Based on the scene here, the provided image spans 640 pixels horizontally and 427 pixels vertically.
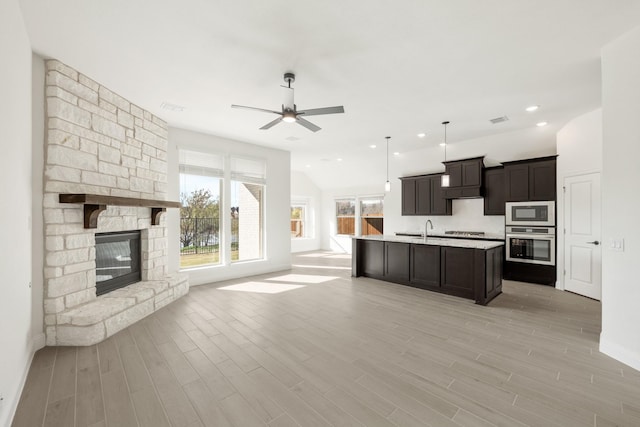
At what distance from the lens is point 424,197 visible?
738 centimetres

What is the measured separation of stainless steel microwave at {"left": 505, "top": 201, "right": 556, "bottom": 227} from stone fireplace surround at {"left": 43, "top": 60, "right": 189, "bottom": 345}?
6.59 metres

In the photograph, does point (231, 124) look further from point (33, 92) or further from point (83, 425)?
point (83, 425)

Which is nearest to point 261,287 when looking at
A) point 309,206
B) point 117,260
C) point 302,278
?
point 302,278

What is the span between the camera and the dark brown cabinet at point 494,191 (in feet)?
19.9

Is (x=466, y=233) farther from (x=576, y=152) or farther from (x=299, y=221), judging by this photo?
(x=299, y=221)

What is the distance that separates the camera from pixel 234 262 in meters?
5.99

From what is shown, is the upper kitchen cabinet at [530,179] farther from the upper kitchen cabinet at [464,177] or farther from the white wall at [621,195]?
the white wall at [621,195]

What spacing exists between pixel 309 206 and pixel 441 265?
266 inches

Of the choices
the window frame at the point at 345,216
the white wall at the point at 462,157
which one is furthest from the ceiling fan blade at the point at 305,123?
the window frame at the point at 345,216

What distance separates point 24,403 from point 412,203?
754 cm

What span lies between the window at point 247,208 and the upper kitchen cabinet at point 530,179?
5389mm

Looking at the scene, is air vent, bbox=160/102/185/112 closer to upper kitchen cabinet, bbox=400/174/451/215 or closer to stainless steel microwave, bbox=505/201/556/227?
upper kitchen cabinet, bbox=400/174/451/215

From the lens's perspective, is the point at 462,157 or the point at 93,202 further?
the point at 462,157

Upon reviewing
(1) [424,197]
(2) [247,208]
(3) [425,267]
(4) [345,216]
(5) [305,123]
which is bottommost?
(3) [425,267]
